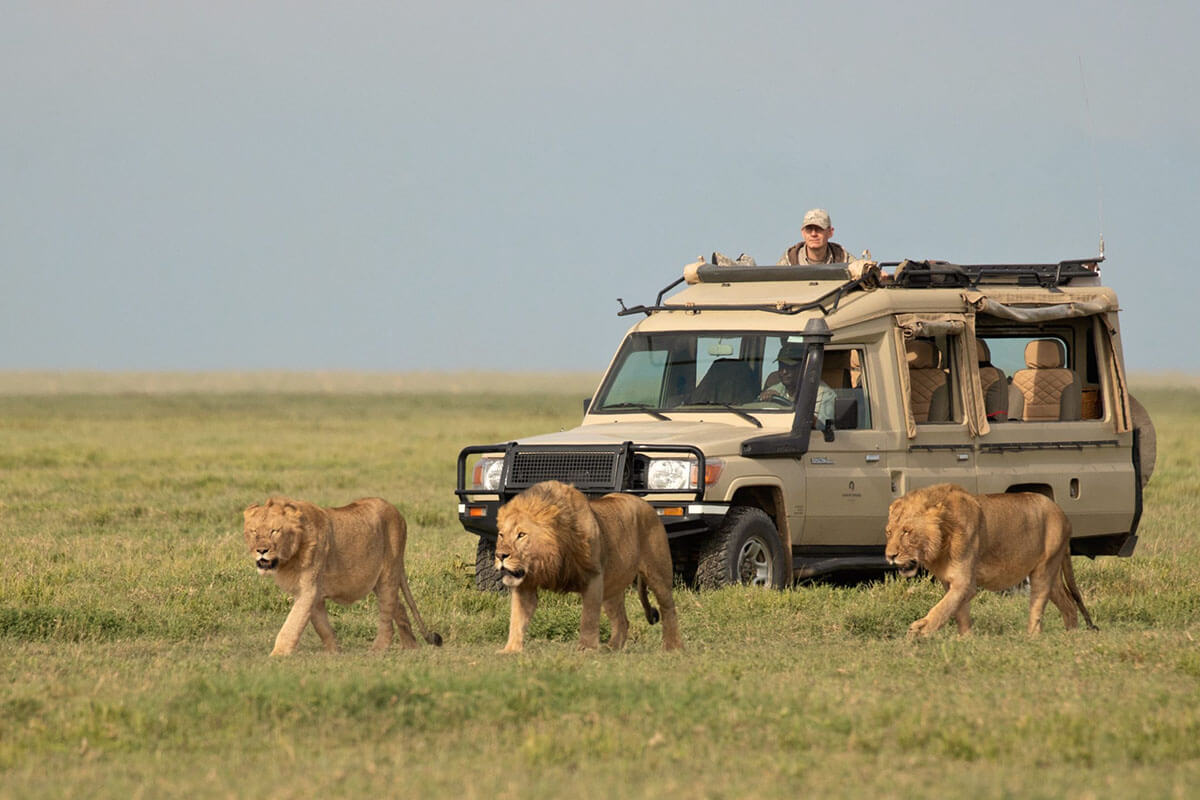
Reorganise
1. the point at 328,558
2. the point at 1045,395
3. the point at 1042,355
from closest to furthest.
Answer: the point at 328,558
the point at 1045,395
the point at 1042,355

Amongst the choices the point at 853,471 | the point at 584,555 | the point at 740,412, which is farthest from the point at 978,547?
the point at 584,555

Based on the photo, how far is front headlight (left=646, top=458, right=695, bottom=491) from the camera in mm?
11133

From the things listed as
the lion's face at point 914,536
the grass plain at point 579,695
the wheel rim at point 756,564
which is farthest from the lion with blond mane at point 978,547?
the wheel rim at point 756,564

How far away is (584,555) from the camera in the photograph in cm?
855

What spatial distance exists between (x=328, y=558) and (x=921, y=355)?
5425 mm

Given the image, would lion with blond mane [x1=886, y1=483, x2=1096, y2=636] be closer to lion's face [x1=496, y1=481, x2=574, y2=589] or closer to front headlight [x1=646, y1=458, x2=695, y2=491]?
front headlight [x1=646, y1=458, x2=695, y2=491]

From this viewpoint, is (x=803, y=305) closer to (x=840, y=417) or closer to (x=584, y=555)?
(x=840, y=417)

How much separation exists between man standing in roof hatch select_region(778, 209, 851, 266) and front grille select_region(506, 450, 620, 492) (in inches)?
123

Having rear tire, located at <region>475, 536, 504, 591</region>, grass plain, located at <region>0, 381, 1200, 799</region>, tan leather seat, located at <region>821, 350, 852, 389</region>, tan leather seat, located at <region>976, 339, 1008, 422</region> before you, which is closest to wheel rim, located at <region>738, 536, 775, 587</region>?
grass plain, located at <region>0, 381, 1200, 799</region>

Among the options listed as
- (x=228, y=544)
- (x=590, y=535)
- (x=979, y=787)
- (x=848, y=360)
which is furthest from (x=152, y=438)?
(x=979, y=787)

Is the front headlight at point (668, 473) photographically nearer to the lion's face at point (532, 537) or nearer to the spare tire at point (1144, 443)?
the lion's face at point (532, 537)

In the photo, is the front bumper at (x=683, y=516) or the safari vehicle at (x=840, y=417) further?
the safari vehicle at (x=840, y=417)

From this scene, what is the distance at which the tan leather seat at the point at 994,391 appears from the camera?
1310 cm

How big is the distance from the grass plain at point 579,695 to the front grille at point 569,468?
79cm
